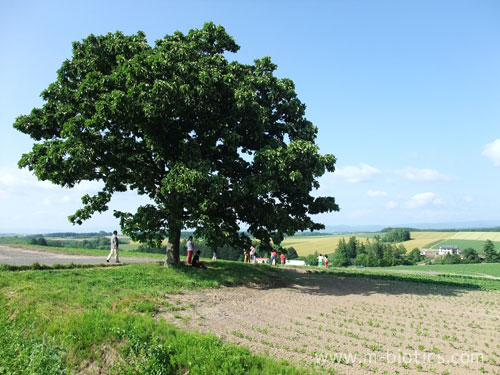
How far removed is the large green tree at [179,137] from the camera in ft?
53.5

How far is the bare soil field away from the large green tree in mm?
4166

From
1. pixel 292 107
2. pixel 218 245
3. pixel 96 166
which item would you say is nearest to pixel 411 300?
pixel 218 245

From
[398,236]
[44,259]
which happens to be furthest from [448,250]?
[44,259]

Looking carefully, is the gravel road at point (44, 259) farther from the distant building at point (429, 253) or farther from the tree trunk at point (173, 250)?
the distant building at point (429, 253)

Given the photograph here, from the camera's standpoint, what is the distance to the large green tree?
1631 centimetres

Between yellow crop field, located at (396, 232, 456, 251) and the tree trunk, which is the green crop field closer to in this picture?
the tree trunk

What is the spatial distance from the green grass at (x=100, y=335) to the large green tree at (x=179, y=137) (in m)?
4.65

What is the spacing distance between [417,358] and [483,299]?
48.8 feet

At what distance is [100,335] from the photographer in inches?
395

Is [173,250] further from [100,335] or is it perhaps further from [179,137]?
[100,335]

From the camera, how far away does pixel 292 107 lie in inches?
829

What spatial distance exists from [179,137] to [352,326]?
13020mm

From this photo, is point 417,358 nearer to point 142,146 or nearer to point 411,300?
point 411,300

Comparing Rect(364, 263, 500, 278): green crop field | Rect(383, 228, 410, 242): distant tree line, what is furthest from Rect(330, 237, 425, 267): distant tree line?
Rect(383, 228, 410, 242): distant tree line
